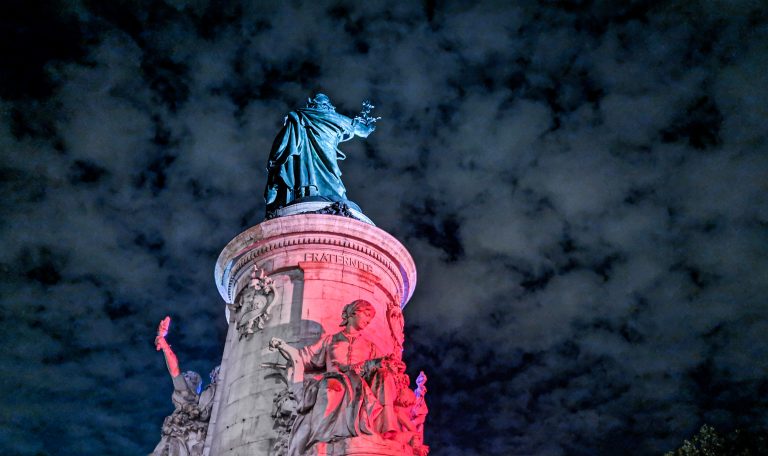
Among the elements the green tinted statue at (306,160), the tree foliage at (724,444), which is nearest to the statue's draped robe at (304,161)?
the green tinted statue at (306,160)

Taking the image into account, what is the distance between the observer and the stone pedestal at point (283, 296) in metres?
11.3

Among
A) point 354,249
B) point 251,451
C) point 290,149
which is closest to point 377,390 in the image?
point 251,451

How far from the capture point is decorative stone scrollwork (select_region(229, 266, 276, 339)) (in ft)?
40.3

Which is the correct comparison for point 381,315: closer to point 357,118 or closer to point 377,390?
point 377,390

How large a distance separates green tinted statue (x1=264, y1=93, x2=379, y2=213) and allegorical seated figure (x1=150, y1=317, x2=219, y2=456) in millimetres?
4402

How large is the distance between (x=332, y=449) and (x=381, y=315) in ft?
12.5

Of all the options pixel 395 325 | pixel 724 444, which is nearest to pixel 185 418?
pixel 395 325

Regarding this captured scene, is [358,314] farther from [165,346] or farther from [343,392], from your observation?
[165,346]

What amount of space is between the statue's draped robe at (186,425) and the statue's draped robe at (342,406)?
2.96 meters

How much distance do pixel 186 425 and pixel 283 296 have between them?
10.3 feet

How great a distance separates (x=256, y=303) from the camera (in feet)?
40.9

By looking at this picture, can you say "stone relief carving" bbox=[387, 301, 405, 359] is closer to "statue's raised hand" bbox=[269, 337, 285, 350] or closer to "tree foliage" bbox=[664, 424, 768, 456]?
"statue's raised hand" bbox=[269, 337, 285, 350]

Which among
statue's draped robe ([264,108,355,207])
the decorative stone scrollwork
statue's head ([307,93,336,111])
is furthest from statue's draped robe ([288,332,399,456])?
statue's head ([307,93,336,111])

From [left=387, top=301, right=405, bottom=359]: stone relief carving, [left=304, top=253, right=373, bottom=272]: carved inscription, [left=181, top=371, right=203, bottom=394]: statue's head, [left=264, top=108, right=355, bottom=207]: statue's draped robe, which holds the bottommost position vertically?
[left=181, top=371, right=203, bottom=394]: statue's head
